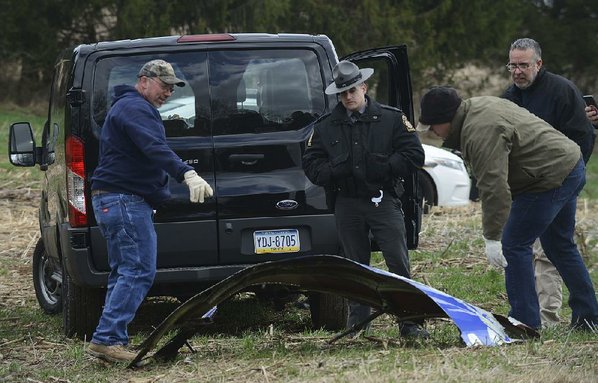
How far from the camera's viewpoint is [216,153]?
8.23 meters

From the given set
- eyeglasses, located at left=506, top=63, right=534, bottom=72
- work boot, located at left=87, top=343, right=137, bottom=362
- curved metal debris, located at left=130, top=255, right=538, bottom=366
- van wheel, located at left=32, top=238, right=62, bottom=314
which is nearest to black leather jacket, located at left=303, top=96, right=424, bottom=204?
curved metal debris, located at left=130, top=255, right=538, bottom=366

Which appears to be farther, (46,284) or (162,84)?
(46,284)

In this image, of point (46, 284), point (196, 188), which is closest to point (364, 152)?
point (196, 188)

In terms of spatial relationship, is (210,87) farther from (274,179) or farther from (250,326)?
(250,326)

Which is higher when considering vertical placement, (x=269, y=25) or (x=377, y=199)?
(x=377, y=199)

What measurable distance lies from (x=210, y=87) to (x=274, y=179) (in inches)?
30.1

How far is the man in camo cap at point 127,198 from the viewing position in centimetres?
732

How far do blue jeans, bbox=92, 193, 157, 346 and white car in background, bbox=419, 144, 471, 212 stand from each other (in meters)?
10.1

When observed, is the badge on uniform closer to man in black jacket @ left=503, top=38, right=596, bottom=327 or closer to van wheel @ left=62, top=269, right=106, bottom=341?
man in black jacket @ left=503, top=38, right=596, bottom=327

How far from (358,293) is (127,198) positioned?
1495mm

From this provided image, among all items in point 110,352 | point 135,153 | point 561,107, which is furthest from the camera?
point 561,107

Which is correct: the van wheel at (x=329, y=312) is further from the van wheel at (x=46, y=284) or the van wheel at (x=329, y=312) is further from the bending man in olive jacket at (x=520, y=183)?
the van wheel at (x=46, y=284)

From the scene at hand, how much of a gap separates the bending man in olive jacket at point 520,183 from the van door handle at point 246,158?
1341mm

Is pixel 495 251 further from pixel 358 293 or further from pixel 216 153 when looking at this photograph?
pixel 216 153
